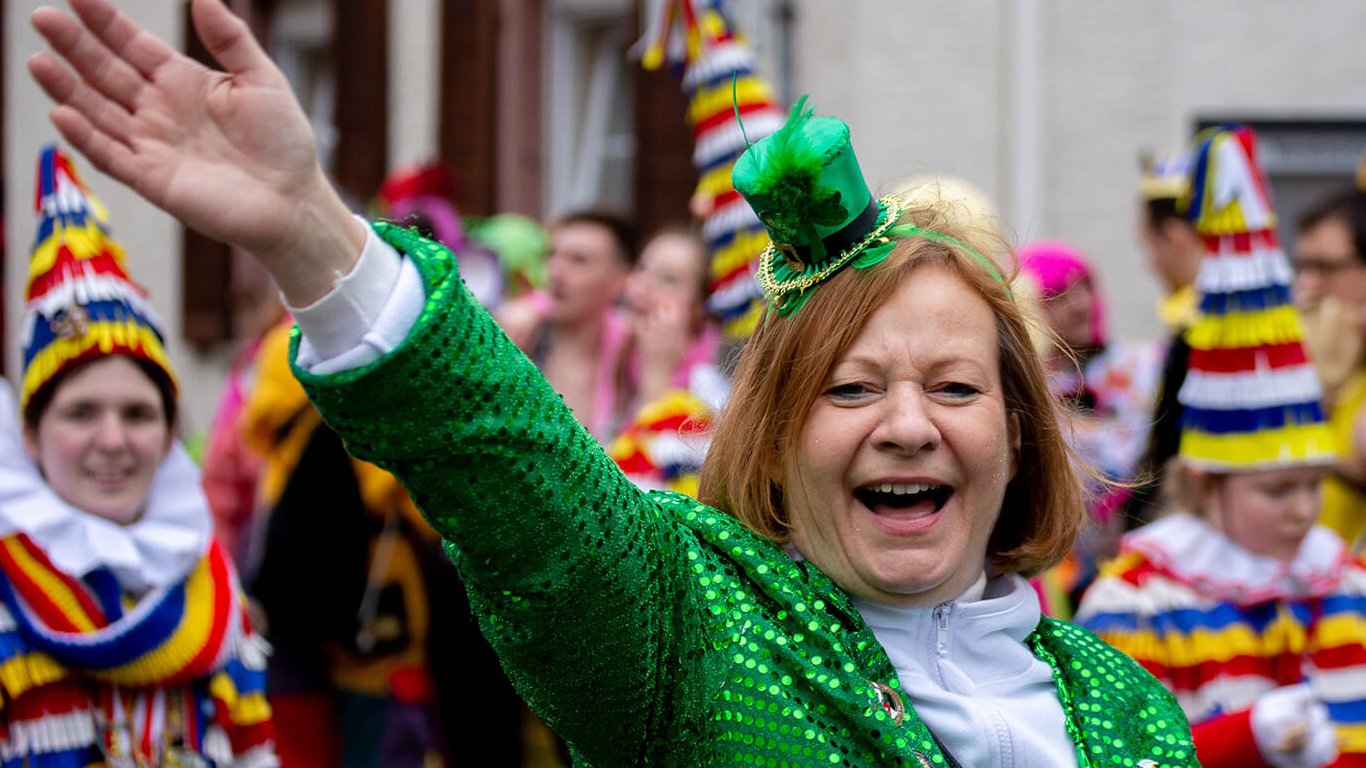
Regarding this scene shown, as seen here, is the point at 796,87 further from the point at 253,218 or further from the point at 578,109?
the point at 253,218

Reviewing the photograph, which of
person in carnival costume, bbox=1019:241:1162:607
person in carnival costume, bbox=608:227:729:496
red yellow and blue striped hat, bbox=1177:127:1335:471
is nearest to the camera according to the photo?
red yellow and blue striped hat, bbox=1177:127:1335:471

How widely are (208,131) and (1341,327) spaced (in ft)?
12.9

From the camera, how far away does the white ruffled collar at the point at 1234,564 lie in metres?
3.76

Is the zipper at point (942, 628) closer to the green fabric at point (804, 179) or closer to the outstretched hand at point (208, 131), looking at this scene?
the green fabric at point (804, 179)

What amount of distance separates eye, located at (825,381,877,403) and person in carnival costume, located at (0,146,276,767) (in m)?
1.91

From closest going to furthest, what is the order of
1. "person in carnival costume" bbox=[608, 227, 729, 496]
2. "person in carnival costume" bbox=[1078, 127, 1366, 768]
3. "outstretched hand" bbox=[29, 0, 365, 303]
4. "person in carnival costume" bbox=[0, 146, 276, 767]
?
"outstretched hand" bbox=[29, 0, 365, 303] → "person in carnival costume" bbox=[0, 146, 276, 767] → "person in carnival costume" bbox=[1078, 127, 1366, 768] → "person in carnival costume" bbox=[608, 227, 729, 496]

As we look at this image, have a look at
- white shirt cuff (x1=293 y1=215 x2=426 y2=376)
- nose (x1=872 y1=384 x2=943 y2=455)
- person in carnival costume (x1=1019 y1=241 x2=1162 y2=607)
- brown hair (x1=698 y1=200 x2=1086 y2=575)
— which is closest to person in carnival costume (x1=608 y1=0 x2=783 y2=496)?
person in carnival costume (x1=1019 y1=241 x2=1162 y2=607)

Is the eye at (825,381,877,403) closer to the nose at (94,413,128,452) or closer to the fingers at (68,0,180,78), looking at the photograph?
the fingers at (68,0,180,78)

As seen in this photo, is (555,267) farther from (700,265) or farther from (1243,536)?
(1243,536)

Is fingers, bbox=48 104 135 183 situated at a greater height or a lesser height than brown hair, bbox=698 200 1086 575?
greater

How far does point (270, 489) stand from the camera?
5.35 meters

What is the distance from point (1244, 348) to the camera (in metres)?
3.91

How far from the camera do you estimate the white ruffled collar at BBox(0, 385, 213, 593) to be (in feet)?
11.8

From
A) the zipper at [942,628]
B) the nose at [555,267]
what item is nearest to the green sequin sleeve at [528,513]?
the zipper at [942,628]
